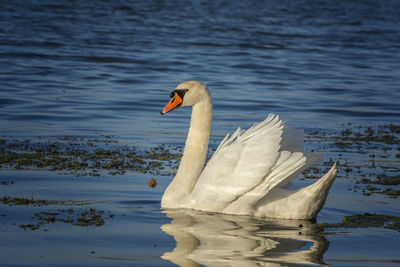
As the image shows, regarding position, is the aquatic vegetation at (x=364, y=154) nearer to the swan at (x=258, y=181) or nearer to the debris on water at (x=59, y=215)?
the swan at (x=258, y=181)

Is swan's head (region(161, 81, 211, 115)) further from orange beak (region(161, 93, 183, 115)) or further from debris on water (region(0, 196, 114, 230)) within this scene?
debris on water (region(0, 196, 114, 230))

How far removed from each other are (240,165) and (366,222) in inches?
57.5

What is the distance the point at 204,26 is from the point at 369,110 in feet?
67.2

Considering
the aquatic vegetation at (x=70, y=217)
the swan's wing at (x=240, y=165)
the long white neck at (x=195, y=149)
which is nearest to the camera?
the aquatic vegetation at (x=70, y=217)

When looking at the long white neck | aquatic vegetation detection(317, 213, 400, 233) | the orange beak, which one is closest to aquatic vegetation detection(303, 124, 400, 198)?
aquatic vegetation detection(317, 213, 400, 233)

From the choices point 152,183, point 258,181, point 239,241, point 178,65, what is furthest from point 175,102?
point 178,65

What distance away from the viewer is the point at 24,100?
1560cm

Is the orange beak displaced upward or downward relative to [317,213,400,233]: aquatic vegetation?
upward

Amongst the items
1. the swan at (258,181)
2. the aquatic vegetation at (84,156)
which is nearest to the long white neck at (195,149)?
the swan at (258,181)

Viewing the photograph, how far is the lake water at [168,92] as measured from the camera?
622cm

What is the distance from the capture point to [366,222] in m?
7.34

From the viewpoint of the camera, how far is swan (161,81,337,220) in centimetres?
708

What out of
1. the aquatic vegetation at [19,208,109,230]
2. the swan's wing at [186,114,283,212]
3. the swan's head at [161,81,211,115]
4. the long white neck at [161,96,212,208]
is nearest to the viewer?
the aquatic vegetation at [19,208,109,230]

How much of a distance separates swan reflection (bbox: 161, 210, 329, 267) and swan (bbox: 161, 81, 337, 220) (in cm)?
13
